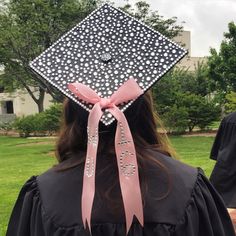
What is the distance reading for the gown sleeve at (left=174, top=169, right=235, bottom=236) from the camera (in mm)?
1709

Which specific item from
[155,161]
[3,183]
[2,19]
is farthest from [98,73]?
[2,19]

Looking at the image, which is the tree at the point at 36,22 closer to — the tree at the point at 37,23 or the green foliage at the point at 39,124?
the tree at the point at 37,23

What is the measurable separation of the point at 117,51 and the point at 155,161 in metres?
0.45

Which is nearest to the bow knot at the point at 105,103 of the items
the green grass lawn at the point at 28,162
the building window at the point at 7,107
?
the green grass lawn at the point at 28,162

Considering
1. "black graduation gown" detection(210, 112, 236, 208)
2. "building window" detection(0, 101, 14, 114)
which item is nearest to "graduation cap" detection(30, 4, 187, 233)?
"black graduation gown" detection(210, 112, 236, 208)

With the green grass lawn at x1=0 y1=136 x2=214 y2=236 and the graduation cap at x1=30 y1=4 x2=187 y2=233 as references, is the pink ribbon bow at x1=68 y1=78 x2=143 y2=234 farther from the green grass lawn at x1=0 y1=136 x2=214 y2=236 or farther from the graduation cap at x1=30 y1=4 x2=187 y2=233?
the green grass lawn at x1=0 y1=136 x2=214 y2=236

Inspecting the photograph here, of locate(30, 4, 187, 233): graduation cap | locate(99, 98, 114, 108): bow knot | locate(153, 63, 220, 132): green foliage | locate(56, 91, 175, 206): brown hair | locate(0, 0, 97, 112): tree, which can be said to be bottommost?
locate(153, 63, 220, 132): green foliage

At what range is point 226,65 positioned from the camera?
1977 centimetres

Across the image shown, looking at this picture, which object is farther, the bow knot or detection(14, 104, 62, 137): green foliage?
detection(14, 104, 62, 137): green foliage

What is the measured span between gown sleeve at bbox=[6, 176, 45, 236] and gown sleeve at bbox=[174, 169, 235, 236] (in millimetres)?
497

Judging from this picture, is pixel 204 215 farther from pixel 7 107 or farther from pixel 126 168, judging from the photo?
pixel 7 107

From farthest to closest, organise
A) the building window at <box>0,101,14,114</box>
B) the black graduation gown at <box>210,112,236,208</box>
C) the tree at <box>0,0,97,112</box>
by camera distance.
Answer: the building window at <box>0,101,14,114</box>
the tree at <box>0,0,97,112</box>
the black graduation gown at <box>210,112,236,208</box>

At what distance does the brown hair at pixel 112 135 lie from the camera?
1.74 m

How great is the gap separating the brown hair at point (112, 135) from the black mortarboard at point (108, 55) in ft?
0.24
